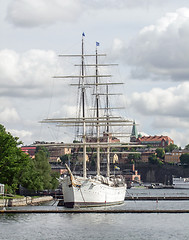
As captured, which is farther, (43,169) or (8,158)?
(43,169)

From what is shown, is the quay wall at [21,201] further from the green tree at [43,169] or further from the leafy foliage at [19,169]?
the green tree at [43,169]

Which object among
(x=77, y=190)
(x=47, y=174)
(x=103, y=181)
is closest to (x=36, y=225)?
(x=77, y=190)

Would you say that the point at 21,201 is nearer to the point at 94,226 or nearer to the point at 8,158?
the point at 8,158

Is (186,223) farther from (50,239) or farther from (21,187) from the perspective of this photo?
(21,187)

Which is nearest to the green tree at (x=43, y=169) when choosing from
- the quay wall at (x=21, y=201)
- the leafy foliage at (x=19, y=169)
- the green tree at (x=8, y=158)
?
the leafy foliage at (x=19, y=169)

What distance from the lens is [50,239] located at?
215 feet

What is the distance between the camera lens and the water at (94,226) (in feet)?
224

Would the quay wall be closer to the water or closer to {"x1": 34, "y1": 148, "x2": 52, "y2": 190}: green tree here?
{"x1": 34, "y1": 148, "x2": 52, "y2": 190}: green tree

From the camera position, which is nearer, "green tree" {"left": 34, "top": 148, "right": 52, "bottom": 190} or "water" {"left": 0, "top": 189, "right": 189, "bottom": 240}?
"water" {"left": 0, "top": 189, "right": 189, "bottom": 240}

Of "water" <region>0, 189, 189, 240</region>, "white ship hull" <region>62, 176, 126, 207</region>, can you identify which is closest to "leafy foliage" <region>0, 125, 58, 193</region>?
"white ship hull" <region>62, 176, 126, 207</region>

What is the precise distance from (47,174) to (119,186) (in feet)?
69.7

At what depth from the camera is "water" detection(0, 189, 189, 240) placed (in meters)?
68.2

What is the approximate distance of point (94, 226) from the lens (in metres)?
76.8

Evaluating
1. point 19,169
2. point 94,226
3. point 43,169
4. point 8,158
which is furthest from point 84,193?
point 43,169
